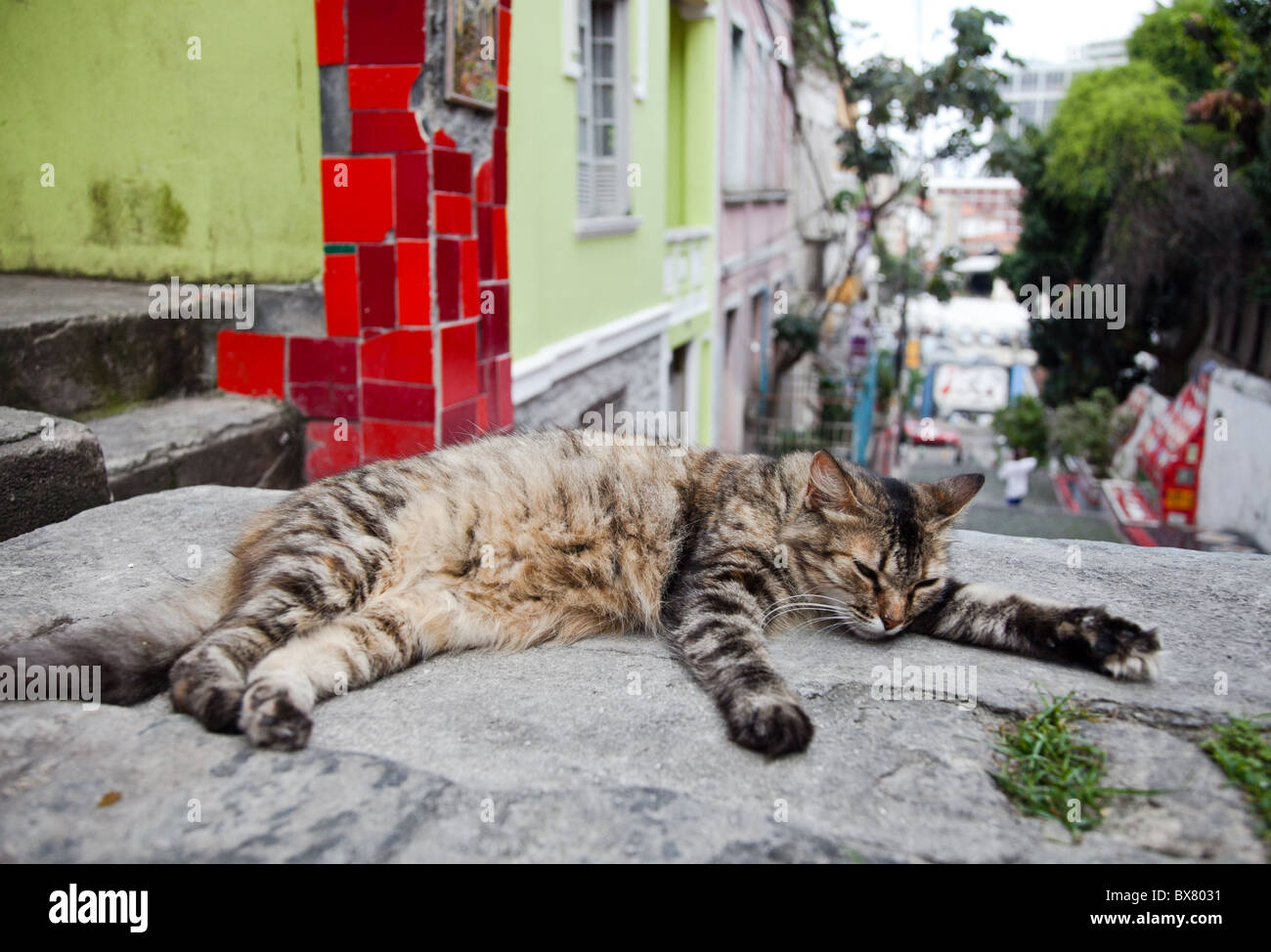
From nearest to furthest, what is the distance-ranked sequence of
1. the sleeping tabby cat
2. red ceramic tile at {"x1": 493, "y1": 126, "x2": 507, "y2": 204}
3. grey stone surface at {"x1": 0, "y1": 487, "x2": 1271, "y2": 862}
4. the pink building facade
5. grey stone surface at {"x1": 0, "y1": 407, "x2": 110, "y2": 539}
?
grey stone surface at {"x1": 0, "y1": 487, "x2": 1271, "y2": 862} → the sleeping tabby cat → grey stone surface at {"x1": 0, "y1": 407, "x2": 110, "y2": 539} → red ceramic tile at {"x1": 493, "y1": 126, "x2": 507, "y2": 204} → the pink building facade

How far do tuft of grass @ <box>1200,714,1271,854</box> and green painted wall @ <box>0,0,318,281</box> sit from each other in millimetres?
4462

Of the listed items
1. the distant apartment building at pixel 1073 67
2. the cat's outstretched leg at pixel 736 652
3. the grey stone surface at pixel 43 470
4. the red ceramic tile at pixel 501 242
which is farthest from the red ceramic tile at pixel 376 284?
the distant apartment building at pixel 1073 67

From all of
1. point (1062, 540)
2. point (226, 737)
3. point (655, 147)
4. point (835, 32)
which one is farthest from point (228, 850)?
point (835, 32)

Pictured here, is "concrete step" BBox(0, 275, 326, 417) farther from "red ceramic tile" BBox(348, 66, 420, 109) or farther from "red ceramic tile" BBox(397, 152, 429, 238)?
"red ceramic tile" BBox(348, 66, 420, 109)

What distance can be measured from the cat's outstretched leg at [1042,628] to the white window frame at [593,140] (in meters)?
5.28

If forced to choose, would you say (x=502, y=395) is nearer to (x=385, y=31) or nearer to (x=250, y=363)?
(x=250, y=363)

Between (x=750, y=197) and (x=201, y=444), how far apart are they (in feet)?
34.7

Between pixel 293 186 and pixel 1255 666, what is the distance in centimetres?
471

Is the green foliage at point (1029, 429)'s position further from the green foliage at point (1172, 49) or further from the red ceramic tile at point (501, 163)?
the red ceramic tile at point (501, 163)

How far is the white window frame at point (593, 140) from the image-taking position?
785 centimetres

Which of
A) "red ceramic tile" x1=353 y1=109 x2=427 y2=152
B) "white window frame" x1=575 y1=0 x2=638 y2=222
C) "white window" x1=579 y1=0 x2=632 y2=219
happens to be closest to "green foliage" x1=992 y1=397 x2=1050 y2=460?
"white window frame" x1=575 y1=0 x2=638 y2=222

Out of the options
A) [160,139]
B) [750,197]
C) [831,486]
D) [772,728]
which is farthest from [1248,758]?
[750,197]

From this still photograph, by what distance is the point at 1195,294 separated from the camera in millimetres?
16453

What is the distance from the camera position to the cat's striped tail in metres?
2.34
